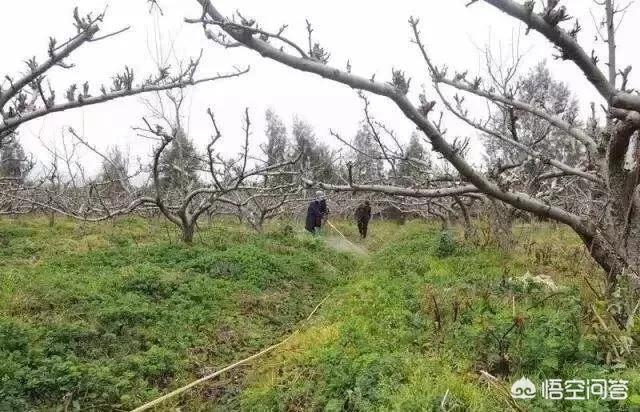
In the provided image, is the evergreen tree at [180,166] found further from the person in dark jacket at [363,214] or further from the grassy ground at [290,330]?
the person in dark jacket at [363,214]

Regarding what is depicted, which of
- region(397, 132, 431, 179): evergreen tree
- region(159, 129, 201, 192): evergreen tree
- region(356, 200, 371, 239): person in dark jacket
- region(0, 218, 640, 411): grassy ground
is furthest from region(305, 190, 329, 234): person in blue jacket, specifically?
region(0, 218, 640, 411): grassy ground

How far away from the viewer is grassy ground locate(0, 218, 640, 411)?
4.40m

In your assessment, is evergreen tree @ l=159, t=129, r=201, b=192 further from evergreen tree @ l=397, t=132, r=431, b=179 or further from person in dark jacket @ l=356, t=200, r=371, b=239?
person in dark jacket @ l=356, t=200, r=371, b=239

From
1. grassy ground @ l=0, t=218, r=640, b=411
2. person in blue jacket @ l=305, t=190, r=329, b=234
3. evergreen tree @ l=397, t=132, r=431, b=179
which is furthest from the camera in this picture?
person in blue jacket @ l=305, t=190, r=329, b=234

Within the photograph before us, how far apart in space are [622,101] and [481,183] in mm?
1183

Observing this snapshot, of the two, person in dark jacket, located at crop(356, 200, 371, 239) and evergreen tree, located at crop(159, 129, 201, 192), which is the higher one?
evergreen tree, located at crop(159, 129, 201, 192)

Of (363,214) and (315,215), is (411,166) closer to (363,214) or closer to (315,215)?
(315,215)

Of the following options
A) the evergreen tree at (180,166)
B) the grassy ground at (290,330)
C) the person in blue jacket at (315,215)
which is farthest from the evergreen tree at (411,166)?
the evergreen tree at (180,166)

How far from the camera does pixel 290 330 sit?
7844mm

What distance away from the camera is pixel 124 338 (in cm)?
643

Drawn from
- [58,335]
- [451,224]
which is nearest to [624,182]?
[58,335]

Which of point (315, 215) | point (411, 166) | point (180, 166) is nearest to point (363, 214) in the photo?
point (315, 215)

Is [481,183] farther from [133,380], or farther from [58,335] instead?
[58,335]

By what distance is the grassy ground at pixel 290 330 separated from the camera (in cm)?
440
